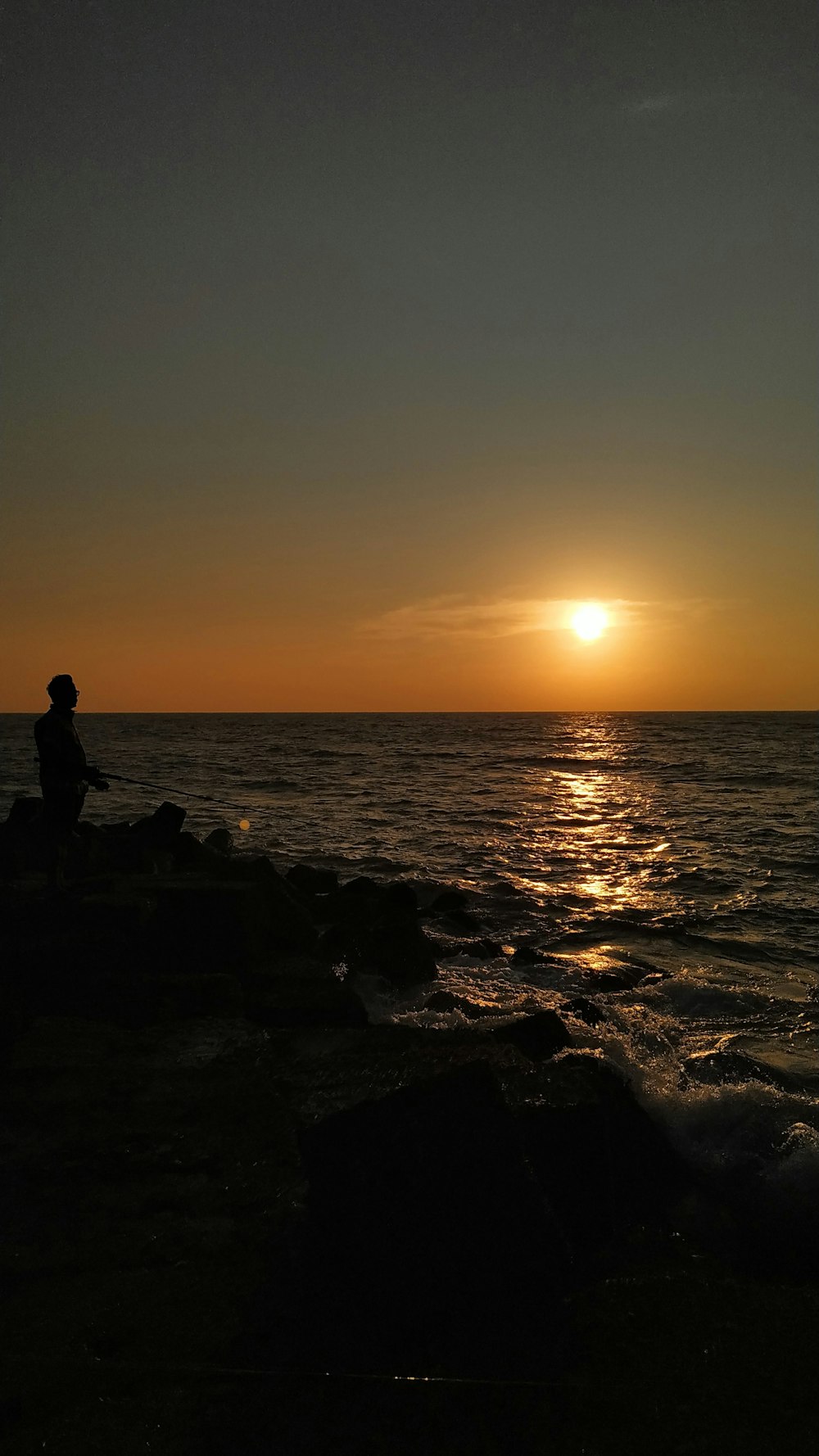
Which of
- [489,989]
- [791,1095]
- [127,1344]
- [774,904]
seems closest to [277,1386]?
[127,1344]

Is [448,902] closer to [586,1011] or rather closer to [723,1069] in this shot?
[586,1011]

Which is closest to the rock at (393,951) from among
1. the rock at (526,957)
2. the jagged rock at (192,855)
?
the rock at (526,957)

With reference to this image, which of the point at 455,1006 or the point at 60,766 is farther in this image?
the point at 60,766

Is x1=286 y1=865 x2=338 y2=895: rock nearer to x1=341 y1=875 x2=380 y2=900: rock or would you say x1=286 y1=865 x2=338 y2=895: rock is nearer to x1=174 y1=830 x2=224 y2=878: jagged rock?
x1=341 y1=875 x2=380 y2=900: rock

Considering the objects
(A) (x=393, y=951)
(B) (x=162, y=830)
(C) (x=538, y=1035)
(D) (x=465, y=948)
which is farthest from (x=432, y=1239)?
(B) (x=162, y=830)

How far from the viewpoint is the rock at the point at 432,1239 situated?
325cm

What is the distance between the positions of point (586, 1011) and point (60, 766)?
6.21 metres

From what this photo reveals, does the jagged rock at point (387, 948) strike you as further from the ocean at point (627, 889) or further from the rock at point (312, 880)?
the rock at point (312, 880)

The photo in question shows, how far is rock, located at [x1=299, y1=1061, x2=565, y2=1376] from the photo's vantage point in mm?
3248

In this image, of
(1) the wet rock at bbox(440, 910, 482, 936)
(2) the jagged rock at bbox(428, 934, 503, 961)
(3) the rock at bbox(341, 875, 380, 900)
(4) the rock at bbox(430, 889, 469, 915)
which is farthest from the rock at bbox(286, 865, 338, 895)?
(2) the jagged rock at bbox(428, 934, 503, 961)

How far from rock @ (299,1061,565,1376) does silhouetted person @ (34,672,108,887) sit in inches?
240

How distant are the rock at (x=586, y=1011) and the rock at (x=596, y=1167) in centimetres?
253

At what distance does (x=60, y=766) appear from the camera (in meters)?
9.12

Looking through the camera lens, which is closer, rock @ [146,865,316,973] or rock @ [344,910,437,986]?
rock @ [146,865,316,973]
